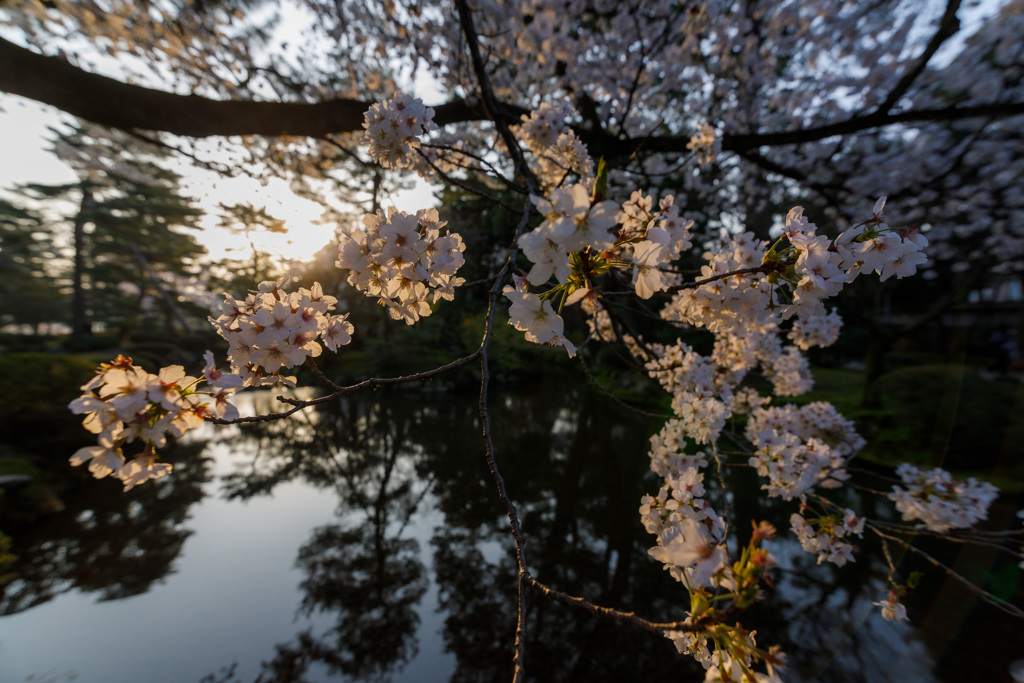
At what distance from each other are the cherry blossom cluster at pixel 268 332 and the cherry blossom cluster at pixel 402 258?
19cm

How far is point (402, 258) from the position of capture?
3.73ft

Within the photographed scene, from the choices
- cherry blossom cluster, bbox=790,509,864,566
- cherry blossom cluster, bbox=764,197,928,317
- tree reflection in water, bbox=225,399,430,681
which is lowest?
tree reflection in water, bbox=225,399,430,681

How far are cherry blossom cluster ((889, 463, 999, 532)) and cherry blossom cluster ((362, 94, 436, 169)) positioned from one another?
9.42 feet

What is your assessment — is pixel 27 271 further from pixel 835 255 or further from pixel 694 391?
pixel 835 255

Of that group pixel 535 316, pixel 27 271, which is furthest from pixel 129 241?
pixel 535 316

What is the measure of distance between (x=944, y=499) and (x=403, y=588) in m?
3.48

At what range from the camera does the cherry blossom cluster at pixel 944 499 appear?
1.88 m

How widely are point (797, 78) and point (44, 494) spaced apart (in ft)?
38.6

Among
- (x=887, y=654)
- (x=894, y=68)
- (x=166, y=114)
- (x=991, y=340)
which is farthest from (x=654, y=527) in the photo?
(x=991, y=340)

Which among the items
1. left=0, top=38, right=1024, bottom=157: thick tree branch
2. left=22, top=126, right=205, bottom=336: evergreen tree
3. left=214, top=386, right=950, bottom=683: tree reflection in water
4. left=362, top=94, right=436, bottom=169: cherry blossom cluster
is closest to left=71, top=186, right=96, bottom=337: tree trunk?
left=22, top=126, right=205, bottom=336: evergreen tree

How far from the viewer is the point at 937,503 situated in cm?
194

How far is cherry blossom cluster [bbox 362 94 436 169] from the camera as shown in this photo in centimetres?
167

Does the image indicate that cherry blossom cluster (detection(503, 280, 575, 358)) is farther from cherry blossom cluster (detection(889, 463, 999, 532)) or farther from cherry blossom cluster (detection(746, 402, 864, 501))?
cherry blossom cluster (detection(889, 463, 999, 532))

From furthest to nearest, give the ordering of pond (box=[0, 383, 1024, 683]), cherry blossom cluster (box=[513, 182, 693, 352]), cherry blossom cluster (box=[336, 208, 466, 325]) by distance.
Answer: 1. pond (box=[0, 383, 1024, 683])
2. cherry blossom cluster (box=[336, 208, 466, 325])
3. cherry blossom cluster (box=[513, 182, 693, 352])
